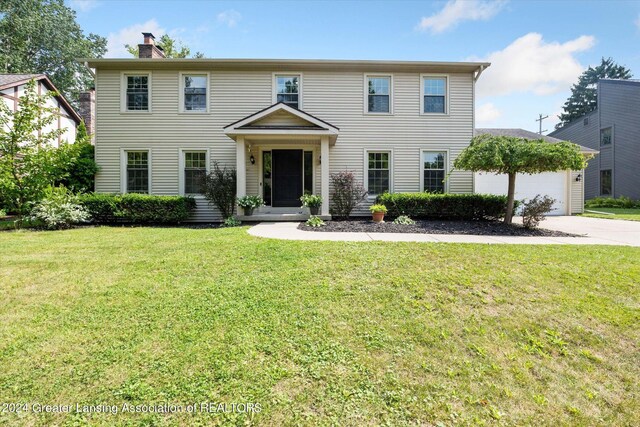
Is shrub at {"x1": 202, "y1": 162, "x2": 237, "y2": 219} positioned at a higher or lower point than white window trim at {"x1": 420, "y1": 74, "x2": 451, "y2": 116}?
lower

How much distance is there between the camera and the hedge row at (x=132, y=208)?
9203 millimetres

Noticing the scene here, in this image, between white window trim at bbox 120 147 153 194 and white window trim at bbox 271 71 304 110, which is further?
white window trim at bbox 271 71 304 110

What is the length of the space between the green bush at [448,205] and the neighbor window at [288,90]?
4918 mm

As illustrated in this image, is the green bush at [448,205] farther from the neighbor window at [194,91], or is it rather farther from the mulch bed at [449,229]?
the neighbor window at [194,91]

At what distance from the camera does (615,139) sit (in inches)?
780

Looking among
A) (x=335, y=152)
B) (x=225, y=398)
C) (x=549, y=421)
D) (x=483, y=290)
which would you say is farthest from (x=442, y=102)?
(x=225, y=398)

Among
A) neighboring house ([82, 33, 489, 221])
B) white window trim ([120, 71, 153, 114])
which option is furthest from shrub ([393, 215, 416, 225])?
white window trim ([120, 71, 153, 114])

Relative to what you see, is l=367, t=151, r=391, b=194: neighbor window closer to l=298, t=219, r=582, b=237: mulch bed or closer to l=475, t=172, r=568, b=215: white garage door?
l=298, t=219, r=582, b=237: mulch bed

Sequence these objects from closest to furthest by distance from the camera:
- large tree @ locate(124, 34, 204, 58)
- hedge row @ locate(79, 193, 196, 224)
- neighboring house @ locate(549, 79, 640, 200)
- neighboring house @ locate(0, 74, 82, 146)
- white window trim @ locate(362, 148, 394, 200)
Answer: hedge row @ locate(79, 193, 196, 224) < white window trim @ locate(362, 148, 394, 200) < neighboring house @ locate(0, 74, 82, 146) < neighboring house @ locate(549, 79, 640, 200) < large tree @ locate(124, 34, 204, 58)

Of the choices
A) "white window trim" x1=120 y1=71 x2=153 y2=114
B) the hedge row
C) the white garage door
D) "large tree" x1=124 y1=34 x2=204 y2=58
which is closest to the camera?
the hedge row

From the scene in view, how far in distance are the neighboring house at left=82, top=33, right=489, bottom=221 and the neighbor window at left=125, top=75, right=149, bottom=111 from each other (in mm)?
37

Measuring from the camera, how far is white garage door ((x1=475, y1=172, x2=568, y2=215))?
12.3 metres

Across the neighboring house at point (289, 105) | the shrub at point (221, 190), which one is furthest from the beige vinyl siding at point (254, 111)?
the shrub at point (221, 190)

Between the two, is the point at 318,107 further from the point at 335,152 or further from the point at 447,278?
the point at 447,278
